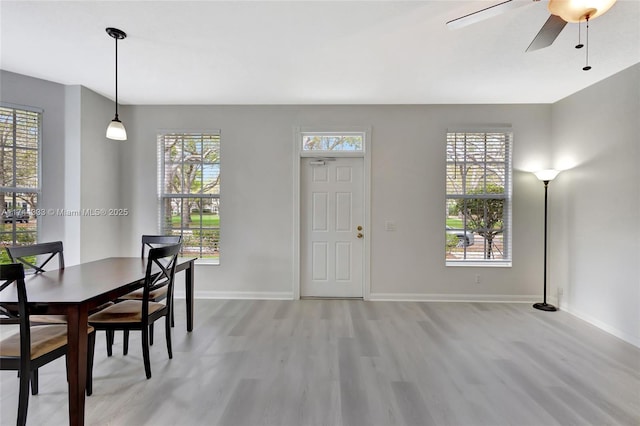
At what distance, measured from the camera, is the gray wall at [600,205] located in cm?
288

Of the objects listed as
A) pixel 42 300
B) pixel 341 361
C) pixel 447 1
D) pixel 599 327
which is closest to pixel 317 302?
pixel 341 361

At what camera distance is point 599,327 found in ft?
10.4

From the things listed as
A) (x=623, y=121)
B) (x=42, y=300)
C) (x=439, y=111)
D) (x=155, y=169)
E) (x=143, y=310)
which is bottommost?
(x=143, y=310)

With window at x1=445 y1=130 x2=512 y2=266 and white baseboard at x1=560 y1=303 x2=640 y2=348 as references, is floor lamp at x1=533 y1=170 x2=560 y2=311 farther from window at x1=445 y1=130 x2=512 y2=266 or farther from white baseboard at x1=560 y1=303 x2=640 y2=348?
window at x1=445 y1=130 x2=512 y2=266

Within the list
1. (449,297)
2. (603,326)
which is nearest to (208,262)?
(449,297)

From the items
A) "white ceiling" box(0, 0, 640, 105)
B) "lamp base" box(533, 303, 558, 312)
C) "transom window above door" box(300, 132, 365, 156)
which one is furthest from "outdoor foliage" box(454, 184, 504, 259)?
"transom window above door" box(300, 132, 365, 156)

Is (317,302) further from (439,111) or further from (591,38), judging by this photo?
(591,38)

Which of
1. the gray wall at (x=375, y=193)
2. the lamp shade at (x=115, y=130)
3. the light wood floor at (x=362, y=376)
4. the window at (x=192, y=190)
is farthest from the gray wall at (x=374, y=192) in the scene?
the lamp shade at (x=115, y=130)

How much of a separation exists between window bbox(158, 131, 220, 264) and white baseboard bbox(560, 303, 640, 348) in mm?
4584

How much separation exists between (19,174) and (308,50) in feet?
11.2

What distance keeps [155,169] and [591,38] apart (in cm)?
495

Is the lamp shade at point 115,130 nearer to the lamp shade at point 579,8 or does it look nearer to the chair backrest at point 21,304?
the chair backrest at point 21,304

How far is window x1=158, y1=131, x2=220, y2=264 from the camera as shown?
13.6 feet

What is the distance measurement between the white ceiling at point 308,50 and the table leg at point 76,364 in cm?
212
